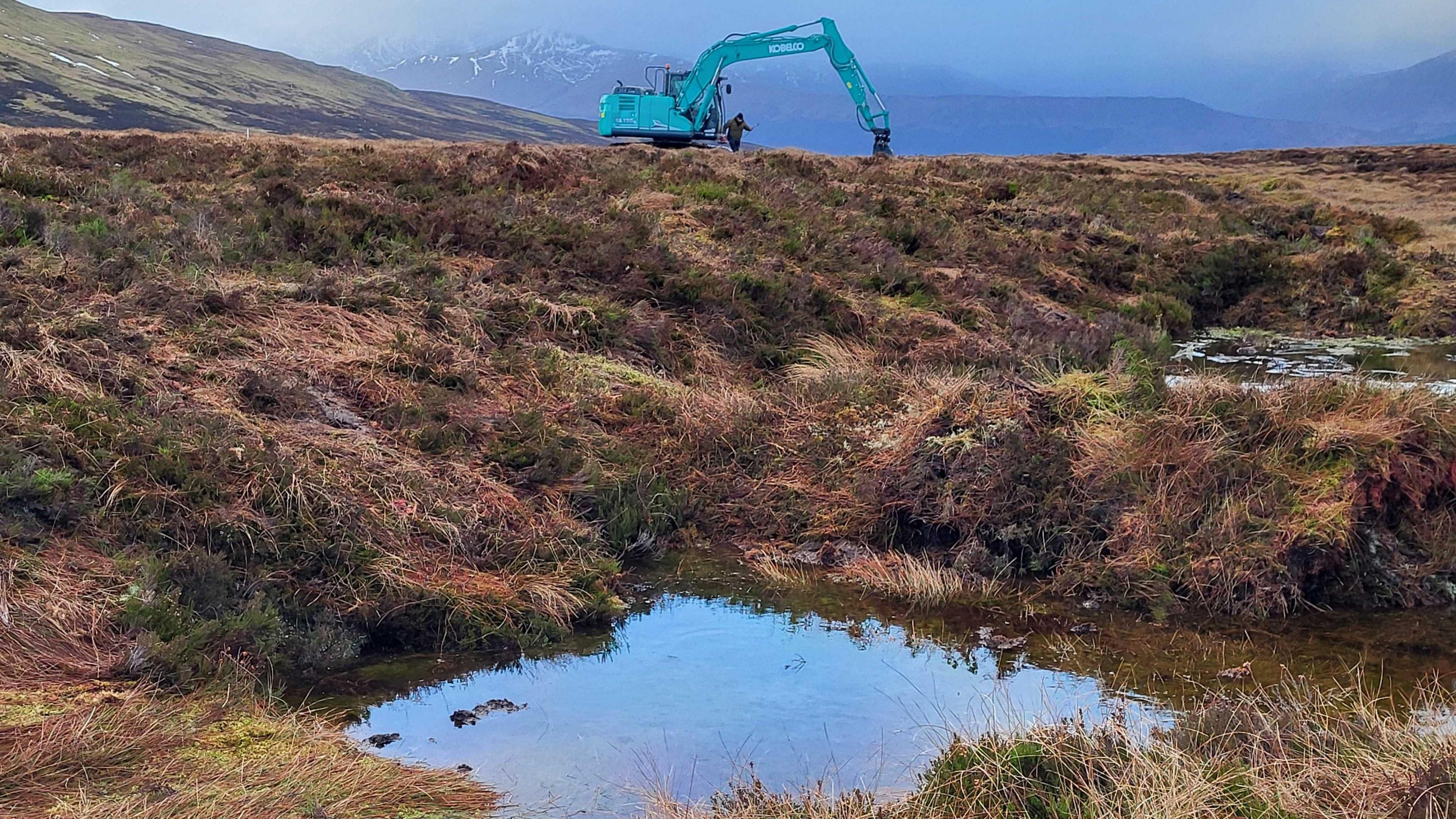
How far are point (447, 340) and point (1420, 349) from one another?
13.8 meters

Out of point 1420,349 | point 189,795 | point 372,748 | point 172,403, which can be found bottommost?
point 372,748

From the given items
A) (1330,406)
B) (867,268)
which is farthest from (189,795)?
(867,268)

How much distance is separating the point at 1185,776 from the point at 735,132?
29691 millimetres

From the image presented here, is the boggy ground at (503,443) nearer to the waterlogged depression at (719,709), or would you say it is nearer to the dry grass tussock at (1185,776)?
the waterlogged depression at (719,709)

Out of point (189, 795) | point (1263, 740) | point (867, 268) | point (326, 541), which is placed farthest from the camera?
point (867, 268)

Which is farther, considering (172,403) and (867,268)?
(867,268)

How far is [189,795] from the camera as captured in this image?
13.8ft

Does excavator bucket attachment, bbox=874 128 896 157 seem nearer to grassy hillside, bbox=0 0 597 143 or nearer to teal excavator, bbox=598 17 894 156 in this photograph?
teal excavator, bbox=598 17 894 156

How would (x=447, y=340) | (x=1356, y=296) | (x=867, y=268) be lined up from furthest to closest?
(x=1356, y=296), (x=867, y=268), (x=447, y=340)

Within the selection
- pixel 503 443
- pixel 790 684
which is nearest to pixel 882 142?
pixel 503 443

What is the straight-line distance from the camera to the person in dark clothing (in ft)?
104

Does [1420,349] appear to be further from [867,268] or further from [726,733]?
[726,733]

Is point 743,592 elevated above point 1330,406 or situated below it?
below

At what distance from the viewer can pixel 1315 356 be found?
15.3 meters
